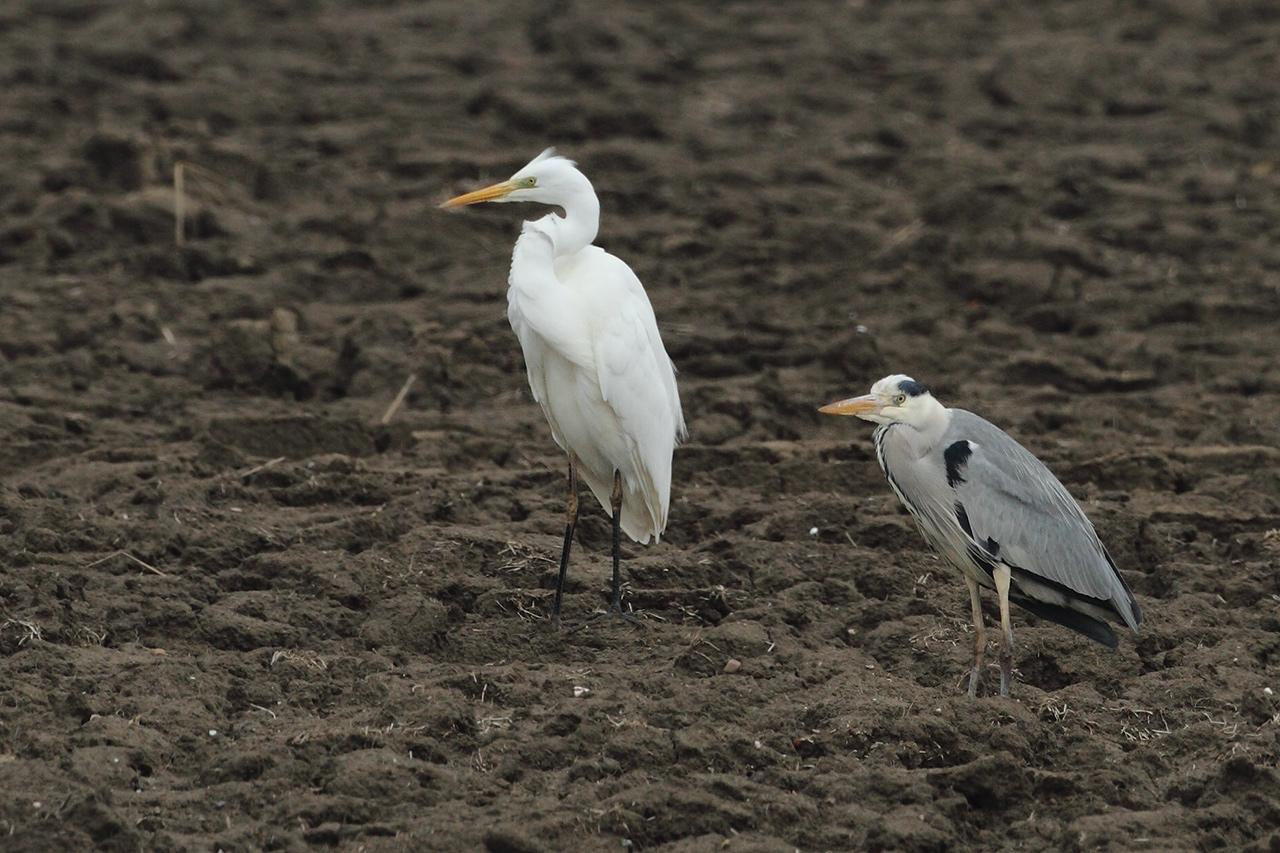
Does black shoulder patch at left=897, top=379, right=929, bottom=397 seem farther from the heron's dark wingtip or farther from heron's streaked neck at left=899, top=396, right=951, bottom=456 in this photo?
the heron's dark wingtip

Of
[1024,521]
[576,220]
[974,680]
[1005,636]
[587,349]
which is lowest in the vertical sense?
[974,680]

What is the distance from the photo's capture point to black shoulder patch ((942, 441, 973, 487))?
6.02m

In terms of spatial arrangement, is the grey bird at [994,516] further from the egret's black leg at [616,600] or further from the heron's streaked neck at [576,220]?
the heron's streaked neck at [576,220]

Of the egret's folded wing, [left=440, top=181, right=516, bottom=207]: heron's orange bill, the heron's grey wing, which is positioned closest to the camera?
Result: the heron's grey wing

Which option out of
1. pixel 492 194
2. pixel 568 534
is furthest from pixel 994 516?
pixel 492 194

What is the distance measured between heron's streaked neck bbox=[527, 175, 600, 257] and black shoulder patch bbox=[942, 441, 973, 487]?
1.45 metres

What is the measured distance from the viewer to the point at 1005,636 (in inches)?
229

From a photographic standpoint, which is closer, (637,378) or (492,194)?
(637,378)

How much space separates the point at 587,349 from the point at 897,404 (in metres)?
1.10

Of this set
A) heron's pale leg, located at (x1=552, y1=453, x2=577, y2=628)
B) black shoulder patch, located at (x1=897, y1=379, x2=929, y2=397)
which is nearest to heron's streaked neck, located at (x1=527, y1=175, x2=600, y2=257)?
heron's pale leg, located at (x1=552, y1=453, x2=577, y2=628)

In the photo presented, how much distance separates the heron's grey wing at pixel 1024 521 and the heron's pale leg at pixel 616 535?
118 centimetres

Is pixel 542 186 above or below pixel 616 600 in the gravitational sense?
above

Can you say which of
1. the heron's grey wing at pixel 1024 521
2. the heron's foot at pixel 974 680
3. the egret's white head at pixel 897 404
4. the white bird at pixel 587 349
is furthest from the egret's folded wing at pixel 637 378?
the heron's foot at pixel 974 680

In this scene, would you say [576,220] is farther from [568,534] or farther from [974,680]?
[974,680]
